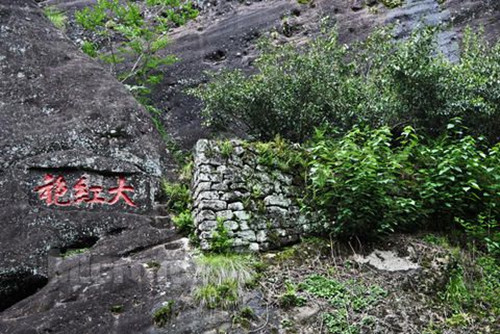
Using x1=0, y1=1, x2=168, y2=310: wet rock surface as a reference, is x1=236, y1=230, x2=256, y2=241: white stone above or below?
below

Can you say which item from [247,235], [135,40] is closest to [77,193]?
[247,235]

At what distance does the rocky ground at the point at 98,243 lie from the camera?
16.2 ft

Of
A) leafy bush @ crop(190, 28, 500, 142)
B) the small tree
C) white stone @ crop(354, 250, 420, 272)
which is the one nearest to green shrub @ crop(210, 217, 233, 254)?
A: white stone @ crop(354, 250, 420, 272)

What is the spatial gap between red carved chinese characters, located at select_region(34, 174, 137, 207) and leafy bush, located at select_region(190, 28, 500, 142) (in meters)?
3.02

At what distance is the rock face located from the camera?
5.84 m

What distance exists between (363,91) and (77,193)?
4.96 m

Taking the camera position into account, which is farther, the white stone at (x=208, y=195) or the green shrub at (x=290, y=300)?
the white stone at (x=208, y=195)

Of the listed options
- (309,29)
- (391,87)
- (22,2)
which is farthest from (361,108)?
(22,2)

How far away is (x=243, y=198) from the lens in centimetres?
607

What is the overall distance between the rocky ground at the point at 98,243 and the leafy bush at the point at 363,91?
1968 mm

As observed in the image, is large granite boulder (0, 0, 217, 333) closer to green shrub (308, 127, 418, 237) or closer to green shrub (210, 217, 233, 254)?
green shrub (210, 217, 233, 254)

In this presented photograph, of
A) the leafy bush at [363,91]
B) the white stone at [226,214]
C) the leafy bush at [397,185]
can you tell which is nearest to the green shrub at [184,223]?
the white stone at [226,214]

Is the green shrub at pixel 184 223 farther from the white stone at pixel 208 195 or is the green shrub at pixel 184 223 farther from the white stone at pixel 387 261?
the white stone at pixel 387 261

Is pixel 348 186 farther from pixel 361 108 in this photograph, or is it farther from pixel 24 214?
pixel 24 214
